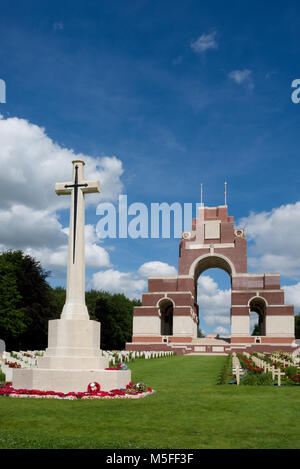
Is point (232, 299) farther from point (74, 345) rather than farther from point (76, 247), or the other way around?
point (74, 345)

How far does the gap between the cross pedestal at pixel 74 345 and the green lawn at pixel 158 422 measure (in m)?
1.11

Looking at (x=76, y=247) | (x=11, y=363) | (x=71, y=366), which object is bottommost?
(x=11, y=363)

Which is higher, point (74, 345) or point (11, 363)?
point (74, 345)

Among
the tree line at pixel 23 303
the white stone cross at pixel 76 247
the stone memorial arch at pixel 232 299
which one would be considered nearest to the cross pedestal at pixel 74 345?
the white stone cross at pixel 76 247

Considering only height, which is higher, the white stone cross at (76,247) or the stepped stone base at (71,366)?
the white stone cross at (76,247)

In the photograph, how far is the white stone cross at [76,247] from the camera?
1270 cm

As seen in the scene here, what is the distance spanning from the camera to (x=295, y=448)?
5863mm

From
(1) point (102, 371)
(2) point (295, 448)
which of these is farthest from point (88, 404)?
(2) point (295, 448)

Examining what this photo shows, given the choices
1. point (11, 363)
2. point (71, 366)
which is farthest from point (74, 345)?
point (11, 363)

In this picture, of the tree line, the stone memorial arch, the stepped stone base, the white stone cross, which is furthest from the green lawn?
the stone memorial arch

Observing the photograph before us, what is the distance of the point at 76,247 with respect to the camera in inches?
513

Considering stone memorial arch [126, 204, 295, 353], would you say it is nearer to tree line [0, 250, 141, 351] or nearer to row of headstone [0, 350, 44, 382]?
tree line [0, 250, 141, 351]

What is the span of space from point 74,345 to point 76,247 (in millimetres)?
2780

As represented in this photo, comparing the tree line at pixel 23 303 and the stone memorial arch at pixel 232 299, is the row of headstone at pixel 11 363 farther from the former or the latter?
the stone memorial arch at pixel 232 299
